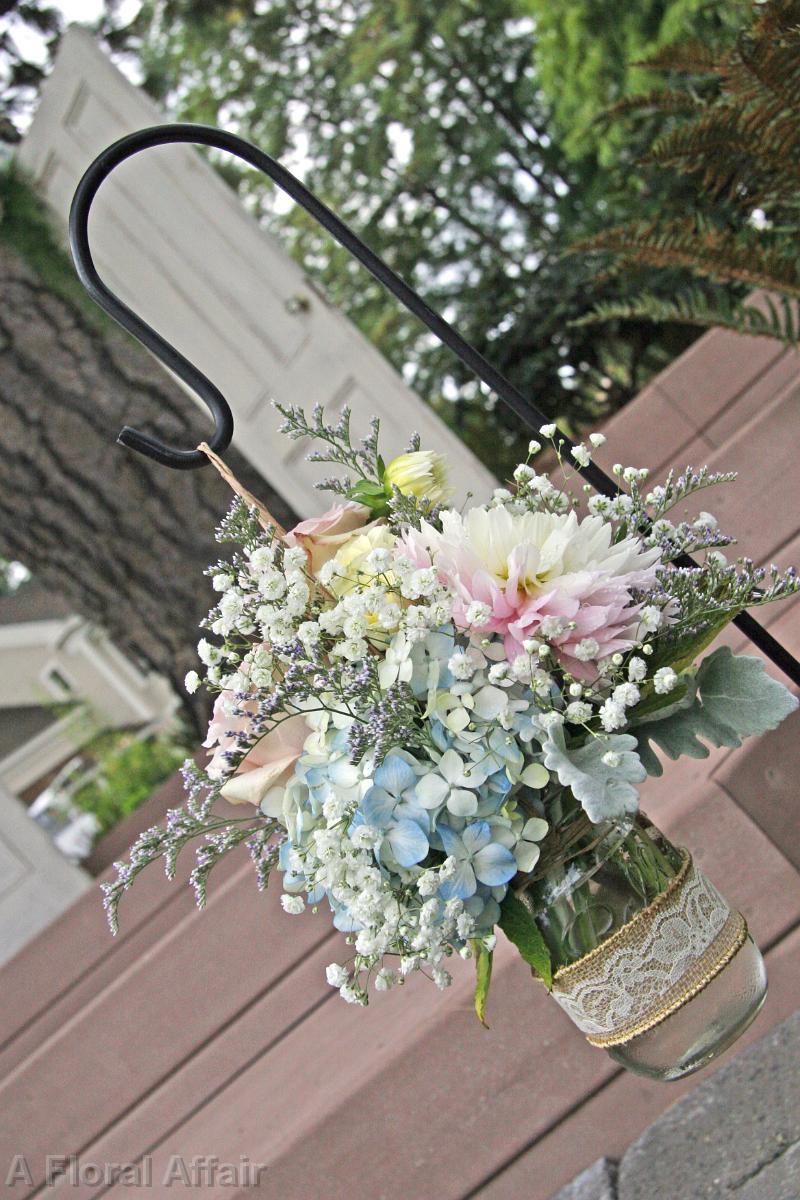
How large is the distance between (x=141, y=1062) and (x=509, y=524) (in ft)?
5.31

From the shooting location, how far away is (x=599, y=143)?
4102mm

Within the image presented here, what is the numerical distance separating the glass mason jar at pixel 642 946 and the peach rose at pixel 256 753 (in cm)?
24

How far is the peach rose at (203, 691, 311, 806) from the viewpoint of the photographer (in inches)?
40.1

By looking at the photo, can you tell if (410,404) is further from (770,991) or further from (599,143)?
(770,991)

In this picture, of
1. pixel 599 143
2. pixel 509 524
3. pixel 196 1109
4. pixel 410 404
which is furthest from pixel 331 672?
pixel 599 143

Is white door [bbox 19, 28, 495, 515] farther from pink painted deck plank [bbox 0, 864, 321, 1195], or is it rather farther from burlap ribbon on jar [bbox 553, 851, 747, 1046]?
burlap ribbon on jar [bbox 553, 851, 747, 1046]

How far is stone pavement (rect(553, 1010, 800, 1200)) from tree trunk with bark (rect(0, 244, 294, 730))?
225 centimetres

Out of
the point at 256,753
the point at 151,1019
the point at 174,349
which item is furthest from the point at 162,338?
the point at 151,1019

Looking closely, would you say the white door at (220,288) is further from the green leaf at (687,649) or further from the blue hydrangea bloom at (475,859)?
the blue hydrangea bloom at (475,859)

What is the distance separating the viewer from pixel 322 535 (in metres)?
1.07

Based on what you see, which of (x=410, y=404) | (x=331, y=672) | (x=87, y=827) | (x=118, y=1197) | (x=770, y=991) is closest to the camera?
(x=331, y=672)

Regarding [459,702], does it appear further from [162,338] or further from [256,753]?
[162,338]

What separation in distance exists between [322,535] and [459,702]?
0.70ft

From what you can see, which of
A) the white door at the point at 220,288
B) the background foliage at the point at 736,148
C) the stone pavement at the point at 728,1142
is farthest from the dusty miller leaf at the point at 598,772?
the white door at the point at 220,288
